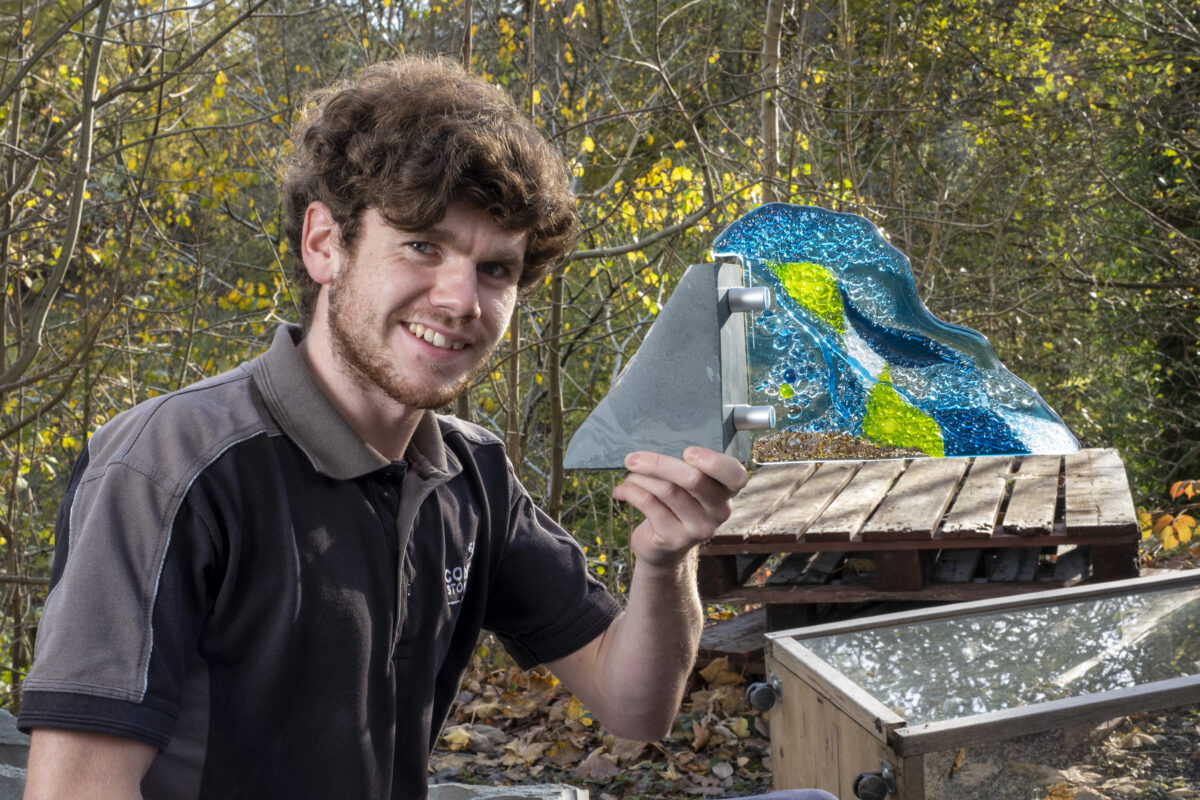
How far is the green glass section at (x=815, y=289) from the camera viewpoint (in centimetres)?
180

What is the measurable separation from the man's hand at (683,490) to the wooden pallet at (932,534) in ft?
7.54

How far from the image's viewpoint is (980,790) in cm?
216

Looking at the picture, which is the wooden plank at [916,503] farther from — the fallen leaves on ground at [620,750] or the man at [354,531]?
the man at [354,531]

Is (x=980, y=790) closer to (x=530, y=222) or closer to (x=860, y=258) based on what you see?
(x=860, y=258)

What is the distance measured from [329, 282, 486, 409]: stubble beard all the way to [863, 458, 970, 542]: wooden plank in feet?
6.44

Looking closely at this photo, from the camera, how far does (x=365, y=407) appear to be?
1.93 metres

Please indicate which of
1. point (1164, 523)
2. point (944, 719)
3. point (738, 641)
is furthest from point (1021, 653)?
point (1164, 523)

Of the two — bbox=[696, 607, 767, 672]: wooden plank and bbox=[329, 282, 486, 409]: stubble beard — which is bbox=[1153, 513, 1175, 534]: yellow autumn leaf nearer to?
bbox=[696, 607, 767, 672]: wooden plank

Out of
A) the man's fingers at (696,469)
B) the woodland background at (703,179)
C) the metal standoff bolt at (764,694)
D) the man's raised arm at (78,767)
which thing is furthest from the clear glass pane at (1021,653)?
the woodland background at (703,179)

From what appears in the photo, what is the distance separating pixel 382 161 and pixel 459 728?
10.1 feet

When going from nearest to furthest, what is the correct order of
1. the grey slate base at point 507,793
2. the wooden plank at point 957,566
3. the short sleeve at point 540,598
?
the short sleeve at point 540,598 < the grey slate base at point 507,793 < the wooden plank at point 957,566

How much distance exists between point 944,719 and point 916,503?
2008mm

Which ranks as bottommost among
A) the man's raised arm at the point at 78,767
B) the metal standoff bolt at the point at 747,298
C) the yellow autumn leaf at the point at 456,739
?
the yellow autumn leaf at the point at 456,739

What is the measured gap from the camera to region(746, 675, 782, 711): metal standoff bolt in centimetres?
285
